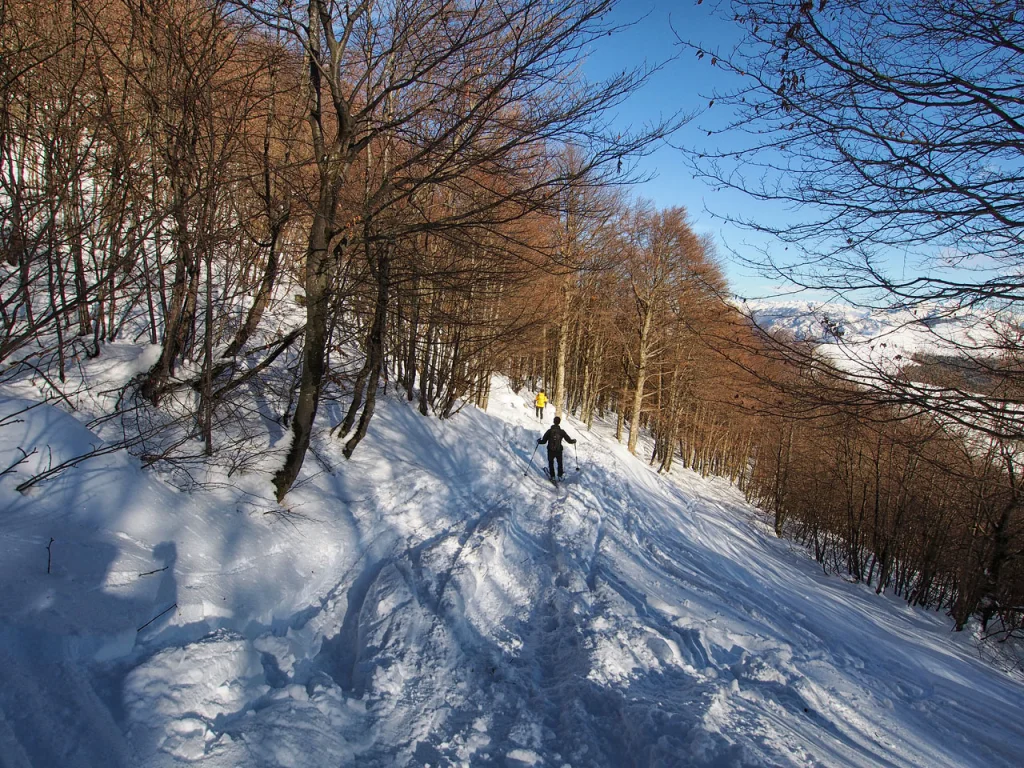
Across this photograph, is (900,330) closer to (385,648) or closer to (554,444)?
(385,648)

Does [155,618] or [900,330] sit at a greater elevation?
[900,330]

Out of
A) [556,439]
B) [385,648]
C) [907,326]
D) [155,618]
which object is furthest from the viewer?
[556,439]

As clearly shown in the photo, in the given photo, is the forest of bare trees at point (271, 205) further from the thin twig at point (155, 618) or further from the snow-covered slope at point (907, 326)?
the thin twig at point (155, 618)

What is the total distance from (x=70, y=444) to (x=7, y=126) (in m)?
2.44

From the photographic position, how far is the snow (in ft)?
8.45

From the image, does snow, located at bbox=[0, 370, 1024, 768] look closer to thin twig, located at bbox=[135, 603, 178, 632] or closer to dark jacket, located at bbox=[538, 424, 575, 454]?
thin twig, located at bbox=[135, 603, 178, 632]

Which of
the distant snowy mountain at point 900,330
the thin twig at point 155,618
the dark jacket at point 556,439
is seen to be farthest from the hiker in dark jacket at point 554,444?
the thin twig at point 155,618

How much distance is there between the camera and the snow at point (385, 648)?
2.57 meters

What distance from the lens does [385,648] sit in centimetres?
389

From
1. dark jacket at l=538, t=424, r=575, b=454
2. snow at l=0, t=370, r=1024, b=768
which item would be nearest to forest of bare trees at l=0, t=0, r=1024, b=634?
snow at l=0, t=370, r=1024, b=768

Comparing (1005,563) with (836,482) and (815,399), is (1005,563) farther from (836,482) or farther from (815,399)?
(815,399)

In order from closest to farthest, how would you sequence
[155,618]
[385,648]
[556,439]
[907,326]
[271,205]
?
[155,618]
[907,326]
[385,648]
[271,205]
[556,439]

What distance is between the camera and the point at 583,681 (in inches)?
143

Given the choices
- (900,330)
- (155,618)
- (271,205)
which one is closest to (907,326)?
(900,330)
